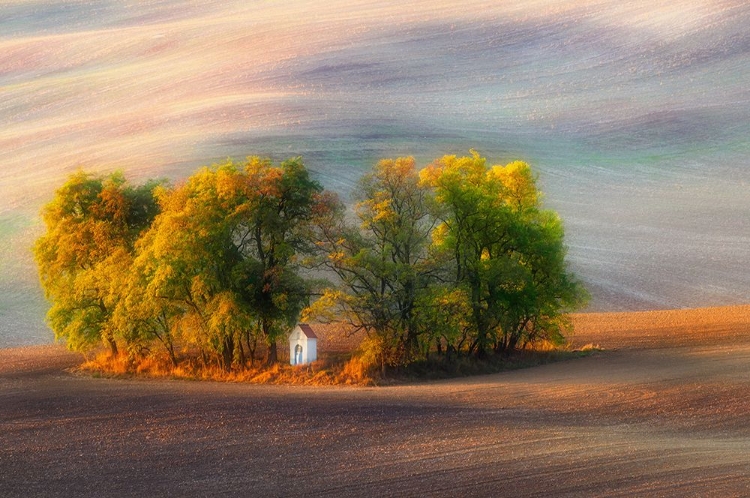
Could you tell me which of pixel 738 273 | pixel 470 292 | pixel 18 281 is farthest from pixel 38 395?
pixel 738 273

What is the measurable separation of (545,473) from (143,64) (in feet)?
406

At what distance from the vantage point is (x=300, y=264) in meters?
47.5

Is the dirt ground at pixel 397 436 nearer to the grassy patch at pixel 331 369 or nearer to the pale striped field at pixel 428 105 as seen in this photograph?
the grassy patch at pixel 331 369

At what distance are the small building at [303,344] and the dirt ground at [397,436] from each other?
4.71 meters

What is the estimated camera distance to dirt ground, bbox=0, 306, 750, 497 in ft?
86.1

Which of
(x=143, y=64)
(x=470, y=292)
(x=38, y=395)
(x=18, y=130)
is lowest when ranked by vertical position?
(x=38, y=395)

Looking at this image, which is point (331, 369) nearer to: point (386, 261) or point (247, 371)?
point (247, 371)

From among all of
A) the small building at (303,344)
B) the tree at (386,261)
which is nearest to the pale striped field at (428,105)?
the small building at (303,344)

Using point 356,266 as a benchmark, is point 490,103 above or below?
above

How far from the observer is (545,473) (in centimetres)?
2692

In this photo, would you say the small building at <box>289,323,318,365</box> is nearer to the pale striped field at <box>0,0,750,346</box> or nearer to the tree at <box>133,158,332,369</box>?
the tree at <box>133,158,332,369</box>

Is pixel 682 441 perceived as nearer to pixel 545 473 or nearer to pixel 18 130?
pixel 545 473

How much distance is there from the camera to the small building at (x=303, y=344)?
157 feet

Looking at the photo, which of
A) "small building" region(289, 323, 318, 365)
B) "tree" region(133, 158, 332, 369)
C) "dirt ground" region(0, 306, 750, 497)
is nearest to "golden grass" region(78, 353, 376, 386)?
"small building" region(289, 323, 318, 365)
